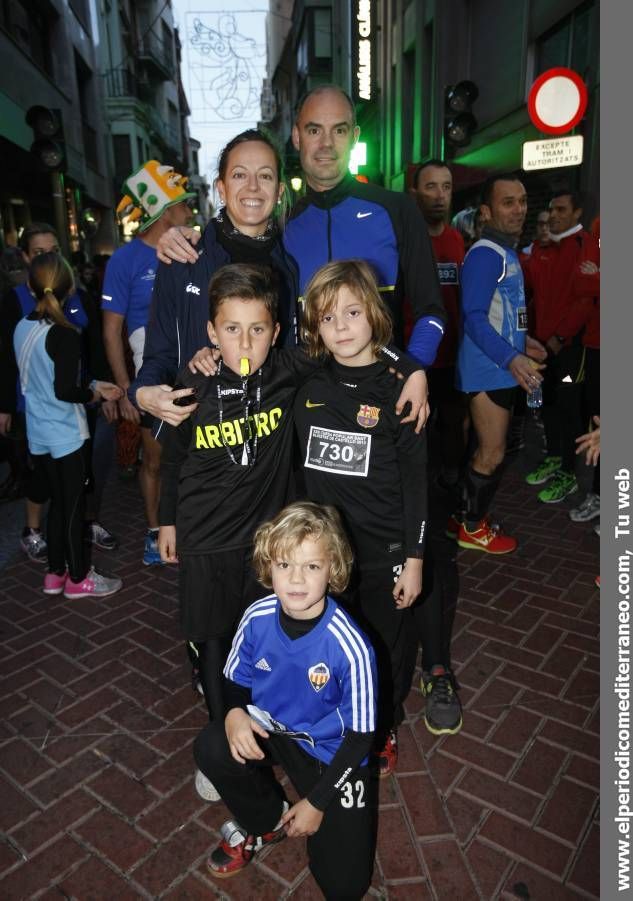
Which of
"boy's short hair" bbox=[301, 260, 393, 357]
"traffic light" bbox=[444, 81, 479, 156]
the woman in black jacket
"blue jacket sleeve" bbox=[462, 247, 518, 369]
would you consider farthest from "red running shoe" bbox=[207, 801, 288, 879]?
"traffic light" bbox=[444, 81, 479, 156]

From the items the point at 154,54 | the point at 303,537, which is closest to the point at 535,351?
the point at 303,537

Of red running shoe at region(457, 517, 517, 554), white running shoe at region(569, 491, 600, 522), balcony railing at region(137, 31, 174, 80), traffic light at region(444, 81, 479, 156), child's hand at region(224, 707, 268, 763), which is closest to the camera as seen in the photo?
child's hand at region(224, 707, 268, 763)

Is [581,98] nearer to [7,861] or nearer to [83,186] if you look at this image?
[7,861]

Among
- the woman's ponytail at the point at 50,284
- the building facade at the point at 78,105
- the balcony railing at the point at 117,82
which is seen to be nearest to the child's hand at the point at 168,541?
the woman's ponytail at the point at 50,284

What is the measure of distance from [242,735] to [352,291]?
1599mm

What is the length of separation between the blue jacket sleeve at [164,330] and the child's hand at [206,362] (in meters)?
0.30

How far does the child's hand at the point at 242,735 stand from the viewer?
1.93 metres

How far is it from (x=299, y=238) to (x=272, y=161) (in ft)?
1.55

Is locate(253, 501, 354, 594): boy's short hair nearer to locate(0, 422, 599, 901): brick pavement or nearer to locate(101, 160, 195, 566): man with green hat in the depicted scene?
locate(0, 422, 599, 901): brick pavement

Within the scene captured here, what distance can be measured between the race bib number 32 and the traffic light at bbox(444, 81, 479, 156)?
7.90m

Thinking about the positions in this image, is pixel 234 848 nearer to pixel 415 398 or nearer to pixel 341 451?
pixel 341 451

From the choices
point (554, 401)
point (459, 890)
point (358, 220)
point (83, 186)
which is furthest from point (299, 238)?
point (83, 186)

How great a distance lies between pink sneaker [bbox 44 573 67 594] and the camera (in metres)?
Result: 4.09

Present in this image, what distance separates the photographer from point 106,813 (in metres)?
2.41
